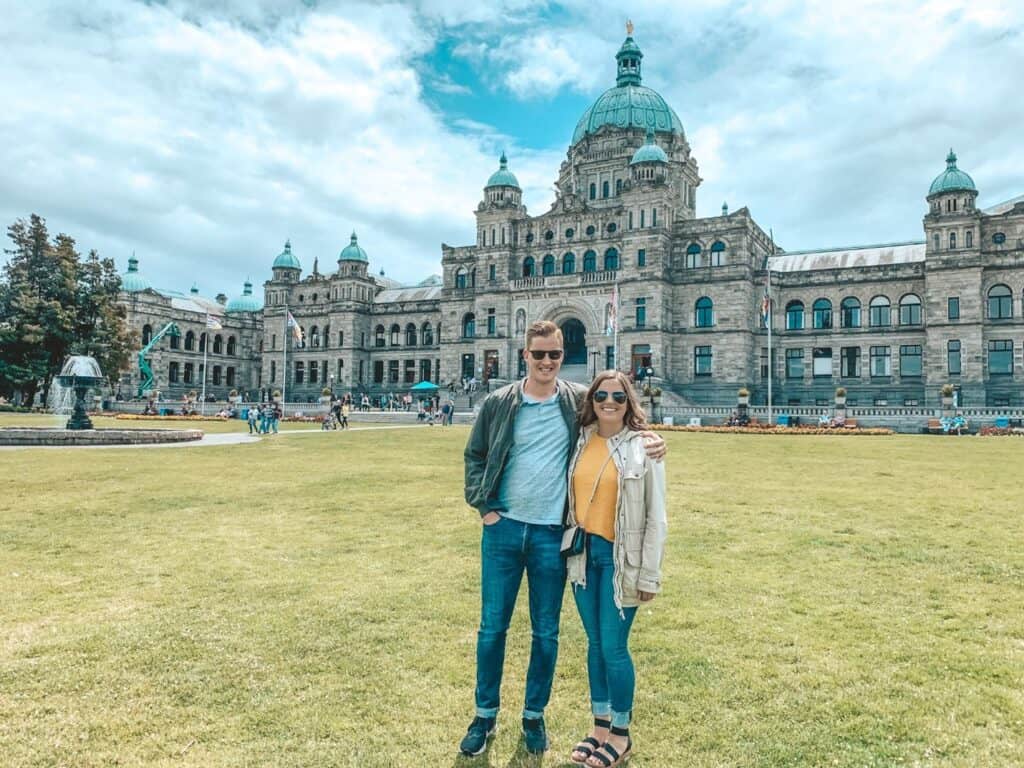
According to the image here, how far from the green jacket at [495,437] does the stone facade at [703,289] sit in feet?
126

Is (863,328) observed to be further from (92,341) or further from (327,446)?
(92,341)

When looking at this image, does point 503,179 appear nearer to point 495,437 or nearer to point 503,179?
point 503,179

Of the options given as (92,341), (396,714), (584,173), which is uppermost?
(584,173)

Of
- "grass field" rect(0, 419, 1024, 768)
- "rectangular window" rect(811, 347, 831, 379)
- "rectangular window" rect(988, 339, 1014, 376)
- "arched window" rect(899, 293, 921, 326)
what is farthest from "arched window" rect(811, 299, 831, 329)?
"grass field" rect(0, 419, 1024, 768)

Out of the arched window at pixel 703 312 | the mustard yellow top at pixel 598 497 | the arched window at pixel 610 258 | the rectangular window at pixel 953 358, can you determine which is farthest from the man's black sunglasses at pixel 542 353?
the arched window at pixel 610 258

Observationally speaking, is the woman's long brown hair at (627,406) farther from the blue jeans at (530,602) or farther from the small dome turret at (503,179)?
the small dome turret at (503,179)

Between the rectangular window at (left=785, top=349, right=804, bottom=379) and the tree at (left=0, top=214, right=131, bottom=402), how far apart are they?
5081 cm

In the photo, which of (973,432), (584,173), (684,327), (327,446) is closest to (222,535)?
(327,446)

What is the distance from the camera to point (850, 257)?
56375mm

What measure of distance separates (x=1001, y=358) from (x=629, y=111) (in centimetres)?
3528

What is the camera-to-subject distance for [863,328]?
171 ft

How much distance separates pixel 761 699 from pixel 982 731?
4.48 ft

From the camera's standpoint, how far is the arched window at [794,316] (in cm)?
5433

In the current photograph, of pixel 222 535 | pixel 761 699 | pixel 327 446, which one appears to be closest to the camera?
pixel 761 699
